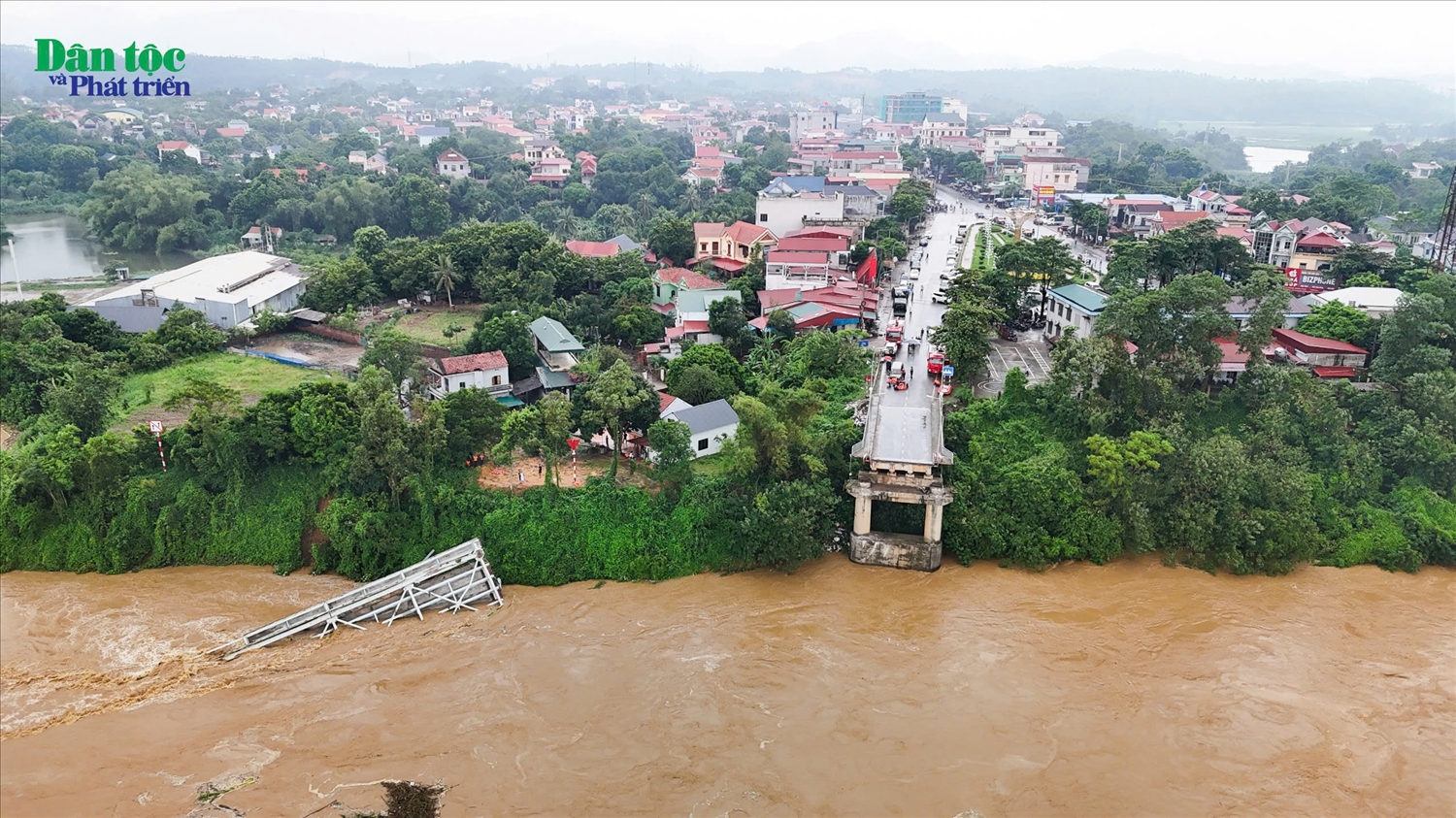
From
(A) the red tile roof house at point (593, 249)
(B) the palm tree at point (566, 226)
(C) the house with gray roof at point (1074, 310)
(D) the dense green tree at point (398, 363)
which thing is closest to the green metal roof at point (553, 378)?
(D) the dense green tree at point (398, 363)

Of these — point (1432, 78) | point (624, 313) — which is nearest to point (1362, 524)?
point (624, 313)

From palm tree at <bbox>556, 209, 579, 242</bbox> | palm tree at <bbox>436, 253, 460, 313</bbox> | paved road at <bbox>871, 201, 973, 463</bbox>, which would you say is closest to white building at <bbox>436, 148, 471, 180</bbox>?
palm tree at <bbox>556, 209, 579, 242</bbox>

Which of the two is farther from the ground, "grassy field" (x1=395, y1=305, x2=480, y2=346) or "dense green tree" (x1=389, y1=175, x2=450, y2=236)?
"dense green tree" (x1=389, y1=175, x2=450, y2=236)

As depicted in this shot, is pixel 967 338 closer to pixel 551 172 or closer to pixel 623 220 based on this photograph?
pixel 623 220

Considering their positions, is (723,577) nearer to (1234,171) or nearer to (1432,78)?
(1234,171)

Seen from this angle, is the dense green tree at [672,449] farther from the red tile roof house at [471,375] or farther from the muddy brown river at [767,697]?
the red tile roof house at [471,375]

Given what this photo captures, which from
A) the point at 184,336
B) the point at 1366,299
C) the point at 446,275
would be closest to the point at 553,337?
the point at 446,275

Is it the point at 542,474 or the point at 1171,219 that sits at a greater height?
the point at 1171,219

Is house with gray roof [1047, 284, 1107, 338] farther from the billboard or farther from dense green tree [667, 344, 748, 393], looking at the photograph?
the billboard
